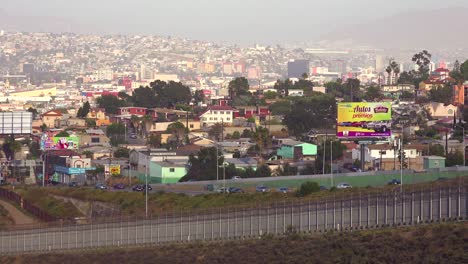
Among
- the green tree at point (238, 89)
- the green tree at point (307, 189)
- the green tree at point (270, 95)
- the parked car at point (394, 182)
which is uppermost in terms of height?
the green tree at point (238, 89)

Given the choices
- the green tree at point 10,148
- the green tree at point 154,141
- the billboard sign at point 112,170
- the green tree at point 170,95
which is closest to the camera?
the billboard sign at point 112,170

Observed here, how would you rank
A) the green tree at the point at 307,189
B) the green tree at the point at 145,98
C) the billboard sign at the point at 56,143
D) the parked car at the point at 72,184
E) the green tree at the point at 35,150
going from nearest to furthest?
the green tree at the point at 307,189 < the parked car at the point at 72,184 < the billboard sign at the point at 56,143 < the green tree at the point at 35,150 < the green tree at the point at 145,98

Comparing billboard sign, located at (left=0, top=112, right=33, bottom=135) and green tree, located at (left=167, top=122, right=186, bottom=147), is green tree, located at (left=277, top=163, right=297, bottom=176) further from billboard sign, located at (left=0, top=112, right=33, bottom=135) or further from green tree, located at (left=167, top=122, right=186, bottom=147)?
billboard sign, located at (left=0, top=112, right=33, bottom=135)

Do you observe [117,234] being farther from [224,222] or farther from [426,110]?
[426,110]

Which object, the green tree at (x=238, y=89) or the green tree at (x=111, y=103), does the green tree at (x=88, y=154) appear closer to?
the green tree at (x=111, y=103)

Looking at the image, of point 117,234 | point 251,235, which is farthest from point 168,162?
point 251,235

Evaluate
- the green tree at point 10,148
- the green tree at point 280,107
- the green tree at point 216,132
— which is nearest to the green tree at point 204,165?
the green tree at point 10,148
